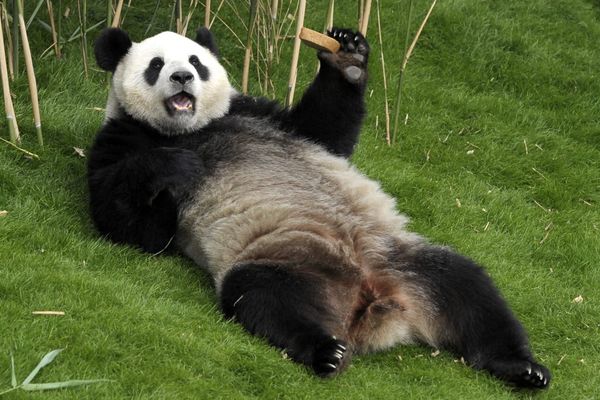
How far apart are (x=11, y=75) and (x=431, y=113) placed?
3.86 m

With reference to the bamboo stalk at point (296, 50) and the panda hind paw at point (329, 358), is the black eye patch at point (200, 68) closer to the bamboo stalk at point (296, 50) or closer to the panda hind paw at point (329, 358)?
the bamboo stalk at point (296, 50)

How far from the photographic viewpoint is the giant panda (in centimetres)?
581

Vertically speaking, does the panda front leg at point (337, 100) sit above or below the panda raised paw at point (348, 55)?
below

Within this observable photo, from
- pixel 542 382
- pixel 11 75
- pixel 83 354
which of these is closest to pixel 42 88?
pixel 11 75

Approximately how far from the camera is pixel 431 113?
379 inches

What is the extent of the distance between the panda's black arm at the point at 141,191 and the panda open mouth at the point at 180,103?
0.35 metres

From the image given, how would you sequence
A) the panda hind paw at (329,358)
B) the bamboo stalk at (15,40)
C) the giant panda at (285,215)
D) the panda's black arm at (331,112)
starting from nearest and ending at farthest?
1. the panda hind paw at (329,358)
2. the giant panda at (285,215)
3. the panda's black arm at (331,112)
4. the bamboo stalk at (15,40)

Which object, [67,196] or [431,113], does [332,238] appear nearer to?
[67,196]

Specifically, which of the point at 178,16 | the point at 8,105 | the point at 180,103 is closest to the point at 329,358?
the point at 180,103

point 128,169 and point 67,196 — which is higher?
point 128,169

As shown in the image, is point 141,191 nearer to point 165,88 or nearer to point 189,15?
point 165,88

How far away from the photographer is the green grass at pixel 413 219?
5227 mm

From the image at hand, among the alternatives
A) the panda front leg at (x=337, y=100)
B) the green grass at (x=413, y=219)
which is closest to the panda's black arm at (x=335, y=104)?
the panda front leg at (x=337, y=100)

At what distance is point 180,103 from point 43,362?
102 inches
